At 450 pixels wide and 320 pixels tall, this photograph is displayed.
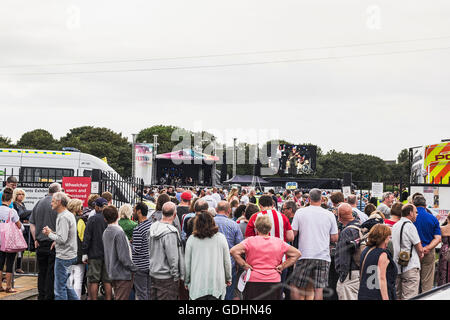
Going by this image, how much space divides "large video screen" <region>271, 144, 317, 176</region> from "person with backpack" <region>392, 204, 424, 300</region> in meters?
45.8

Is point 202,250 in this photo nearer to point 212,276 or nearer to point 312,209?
point 212,276

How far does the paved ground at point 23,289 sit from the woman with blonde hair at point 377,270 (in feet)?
19.9

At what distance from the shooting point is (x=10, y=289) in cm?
1034

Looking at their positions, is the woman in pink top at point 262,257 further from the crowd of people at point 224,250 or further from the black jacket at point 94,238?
the black jacket at point 94,238

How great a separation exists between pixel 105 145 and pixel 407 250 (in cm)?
8199

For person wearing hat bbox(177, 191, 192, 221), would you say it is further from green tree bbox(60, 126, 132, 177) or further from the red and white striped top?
green tree bbox(60, 126, 132, 177)

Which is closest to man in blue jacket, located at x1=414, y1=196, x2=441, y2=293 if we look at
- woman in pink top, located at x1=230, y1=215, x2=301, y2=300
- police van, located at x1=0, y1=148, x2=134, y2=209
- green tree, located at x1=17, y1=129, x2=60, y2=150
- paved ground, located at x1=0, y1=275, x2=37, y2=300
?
woman in pink top, located at x1=230, y1=215, x2=301, y2=300

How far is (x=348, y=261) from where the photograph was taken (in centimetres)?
792

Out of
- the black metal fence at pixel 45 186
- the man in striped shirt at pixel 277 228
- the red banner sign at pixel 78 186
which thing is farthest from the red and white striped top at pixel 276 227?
the red banner sign at pixel 78 186

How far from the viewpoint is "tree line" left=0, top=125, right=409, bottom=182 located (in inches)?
3241

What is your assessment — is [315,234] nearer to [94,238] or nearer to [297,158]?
[94,238]

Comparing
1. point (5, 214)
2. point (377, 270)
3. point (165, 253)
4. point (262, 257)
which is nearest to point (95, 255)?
point (165, 253)

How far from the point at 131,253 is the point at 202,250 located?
1.76 metres
